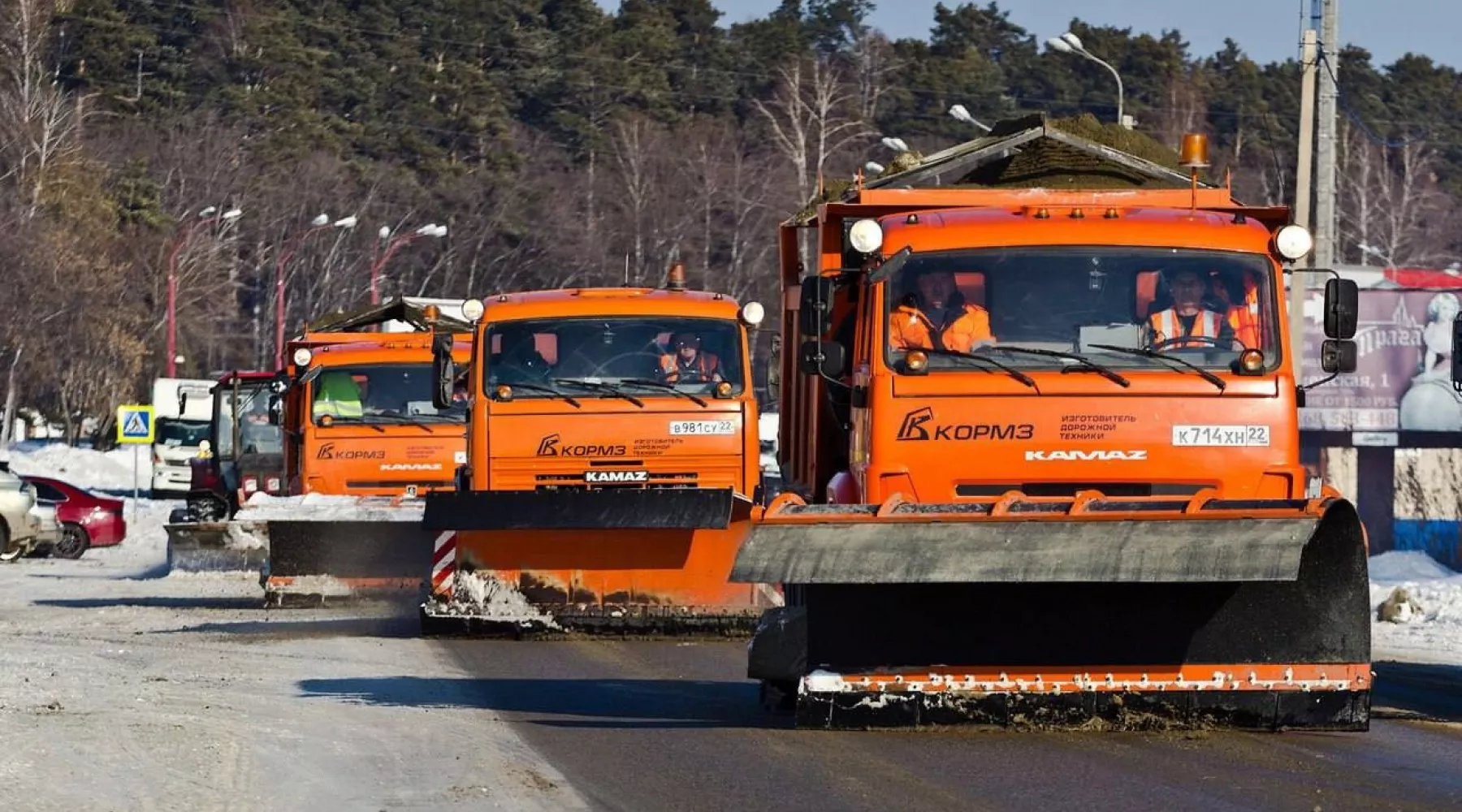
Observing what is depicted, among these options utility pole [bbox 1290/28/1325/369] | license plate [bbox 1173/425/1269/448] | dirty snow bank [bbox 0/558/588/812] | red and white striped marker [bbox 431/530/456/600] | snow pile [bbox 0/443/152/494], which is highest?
utility pole [bbox 1290/28/1325/369]

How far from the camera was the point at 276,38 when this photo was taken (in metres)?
86.8

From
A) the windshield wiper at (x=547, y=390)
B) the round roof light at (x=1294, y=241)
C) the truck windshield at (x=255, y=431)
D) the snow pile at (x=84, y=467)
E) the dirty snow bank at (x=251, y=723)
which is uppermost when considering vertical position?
the round roof light at (x=1294, y=241)

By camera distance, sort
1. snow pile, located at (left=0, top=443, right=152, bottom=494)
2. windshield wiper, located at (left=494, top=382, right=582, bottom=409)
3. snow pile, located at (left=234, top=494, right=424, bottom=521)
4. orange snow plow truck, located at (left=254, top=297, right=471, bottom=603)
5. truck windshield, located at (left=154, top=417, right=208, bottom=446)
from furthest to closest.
A: snow pile, located at (left=0, top=443, right=152, bottom=494), truck windshield, located at (left=154, top=417, right=208, bottom=446), orange snow plow truck, located at (left=254, top=297, right=471, bottom=603), snow pile, located at (left=234, top=494, right=424, bottom=521), windshield wiper, located at (left=494, top=382, right=582, bottom=409)

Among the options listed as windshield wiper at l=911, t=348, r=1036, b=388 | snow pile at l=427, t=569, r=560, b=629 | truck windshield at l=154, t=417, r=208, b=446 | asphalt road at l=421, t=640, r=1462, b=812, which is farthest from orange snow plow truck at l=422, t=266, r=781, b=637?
truck windshield at l=154, t=417, r=208, b=446

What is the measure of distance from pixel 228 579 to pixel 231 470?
10.8 feet

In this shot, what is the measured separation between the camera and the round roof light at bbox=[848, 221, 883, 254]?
37.1ft

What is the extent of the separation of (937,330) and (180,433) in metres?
45.2

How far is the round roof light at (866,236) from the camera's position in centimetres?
1130

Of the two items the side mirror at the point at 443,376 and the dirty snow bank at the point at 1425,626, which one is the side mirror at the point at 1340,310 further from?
the side mirror at the point at 443,376

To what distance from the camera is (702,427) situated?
16797mm

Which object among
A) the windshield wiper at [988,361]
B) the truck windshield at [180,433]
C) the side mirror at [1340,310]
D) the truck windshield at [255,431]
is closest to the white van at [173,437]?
the truck windshield at [180,433]

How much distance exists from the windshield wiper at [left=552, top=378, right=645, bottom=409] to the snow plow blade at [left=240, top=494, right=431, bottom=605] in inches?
86.7

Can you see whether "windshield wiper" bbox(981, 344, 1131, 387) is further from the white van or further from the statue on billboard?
the white van

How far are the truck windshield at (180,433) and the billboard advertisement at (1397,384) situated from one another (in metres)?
26.5
